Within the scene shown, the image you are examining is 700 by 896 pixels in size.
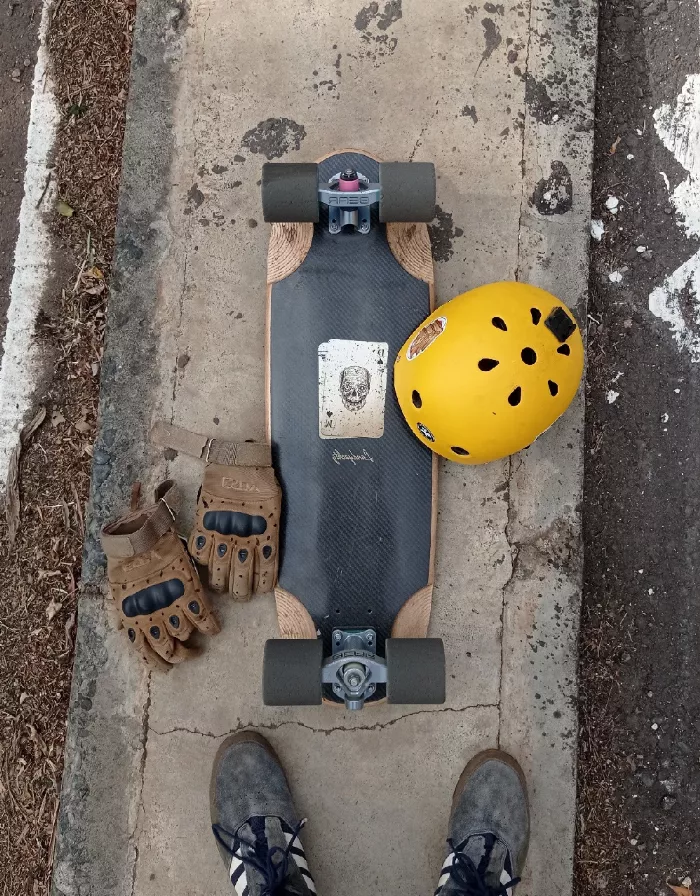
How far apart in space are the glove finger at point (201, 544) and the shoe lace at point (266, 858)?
3.58 ft

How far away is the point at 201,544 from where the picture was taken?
8.45 feet

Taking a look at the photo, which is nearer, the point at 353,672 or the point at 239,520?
the point at 353,672

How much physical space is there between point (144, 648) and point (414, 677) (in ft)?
3.56

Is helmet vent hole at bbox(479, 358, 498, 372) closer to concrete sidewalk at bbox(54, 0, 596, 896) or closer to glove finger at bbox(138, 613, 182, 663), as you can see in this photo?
concrete sidewalk at bbox(54, 0, 596, 896)

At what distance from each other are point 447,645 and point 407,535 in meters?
0.52

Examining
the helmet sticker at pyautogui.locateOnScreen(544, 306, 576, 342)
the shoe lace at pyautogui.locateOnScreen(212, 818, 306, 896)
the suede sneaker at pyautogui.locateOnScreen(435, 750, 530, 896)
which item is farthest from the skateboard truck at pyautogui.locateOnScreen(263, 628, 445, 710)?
the helmet sticker at pyautogui.locateOnScreen(544, 306, 576, 342)

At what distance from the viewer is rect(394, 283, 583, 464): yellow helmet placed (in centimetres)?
213

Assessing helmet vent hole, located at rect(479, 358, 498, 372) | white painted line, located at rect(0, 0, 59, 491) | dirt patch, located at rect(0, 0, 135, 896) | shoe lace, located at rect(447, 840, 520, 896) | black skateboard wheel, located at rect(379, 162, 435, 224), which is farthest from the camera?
white painted line, located at rect(0, 0, 59, 491)

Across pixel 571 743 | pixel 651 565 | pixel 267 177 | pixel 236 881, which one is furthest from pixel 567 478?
pixel 236 881

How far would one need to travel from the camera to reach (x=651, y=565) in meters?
2.88

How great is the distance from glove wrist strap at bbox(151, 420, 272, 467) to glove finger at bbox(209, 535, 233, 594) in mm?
311

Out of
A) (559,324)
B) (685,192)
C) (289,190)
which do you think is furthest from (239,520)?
(685,192)

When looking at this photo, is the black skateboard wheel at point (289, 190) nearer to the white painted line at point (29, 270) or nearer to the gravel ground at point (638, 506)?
the white painted line at point (29, 270)

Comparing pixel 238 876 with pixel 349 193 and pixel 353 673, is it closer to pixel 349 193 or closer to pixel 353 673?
pixel 353 673
